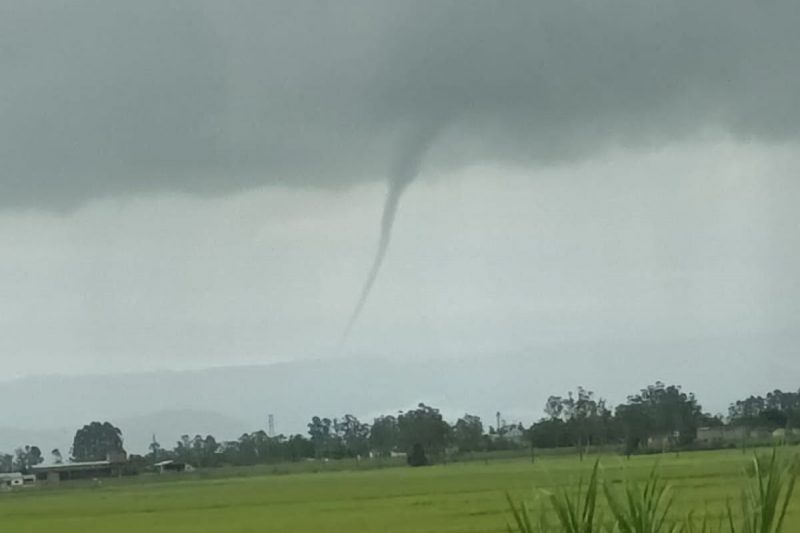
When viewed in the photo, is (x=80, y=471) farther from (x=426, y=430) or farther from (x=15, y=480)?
(x=426, y=430)

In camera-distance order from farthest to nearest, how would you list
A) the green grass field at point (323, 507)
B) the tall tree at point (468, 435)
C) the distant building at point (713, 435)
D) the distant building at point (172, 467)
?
the distant building at point (172, 467) → the tall tree at point (468, 435) → the distant building at point (713, 435) → the green grass field at point (323, 507)

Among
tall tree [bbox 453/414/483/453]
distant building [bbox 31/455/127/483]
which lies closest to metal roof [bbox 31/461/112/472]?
distant building [bbox 31/455/127/483]

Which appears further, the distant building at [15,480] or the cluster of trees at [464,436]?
the distant building at [15,480]

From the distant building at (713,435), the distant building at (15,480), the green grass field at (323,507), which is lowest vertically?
the green grass field at (323,507)

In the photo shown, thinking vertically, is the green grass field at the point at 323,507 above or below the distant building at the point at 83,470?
below

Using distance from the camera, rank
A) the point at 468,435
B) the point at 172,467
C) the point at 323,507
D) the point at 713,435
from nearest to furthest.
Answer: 1. the point at 323,507
2. the point at 713,435
3. the point at 468,435
4. the point at 172,467

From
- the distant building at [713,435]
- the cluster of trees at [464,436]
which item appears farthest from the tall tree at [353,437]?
the distant building at [713,435]

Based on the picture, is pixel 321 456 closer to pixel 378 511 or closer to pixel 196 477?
pixel 196 477

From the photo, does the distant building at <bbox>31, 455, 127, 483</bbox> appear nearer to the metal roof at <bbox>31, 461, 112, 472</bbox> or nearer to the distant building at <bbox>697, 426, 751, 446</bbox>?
the metal roof at <bbox>31, 461, 112, 472</bbox>

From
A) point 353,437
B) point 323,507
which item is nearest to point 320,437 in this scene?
point 353,437

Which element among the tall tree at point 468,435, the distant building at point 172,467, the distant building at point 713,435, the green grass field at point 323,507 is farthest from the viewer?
the distant building at point 172,467

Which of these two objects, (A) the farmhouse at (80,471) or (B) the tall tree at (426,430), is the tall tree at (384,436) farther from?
(A) the farmhouse at (80,471)

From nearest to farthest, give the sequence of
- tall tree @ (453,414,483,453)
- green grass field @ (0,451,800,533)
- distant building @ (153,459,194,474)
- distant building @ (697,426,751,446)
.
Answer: green grass field @ (0,451,800,533) < distant building @ (697,426,751,446) < tall tree @ (453,414,483,453) < distant building @ (153,459,194,474)

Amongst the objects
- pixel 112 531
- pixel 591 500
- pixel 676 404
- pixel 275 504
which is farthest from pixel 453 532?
pixel 591 500
